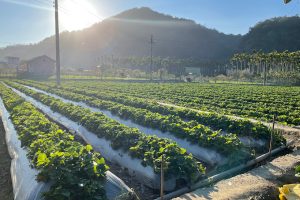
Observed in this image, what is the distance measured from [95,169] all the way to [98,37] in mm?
158507

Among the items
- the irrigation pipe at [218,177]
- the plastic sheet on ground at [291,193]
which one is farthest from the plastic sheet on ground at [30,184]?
the plastic sheet on ground at [291,193]

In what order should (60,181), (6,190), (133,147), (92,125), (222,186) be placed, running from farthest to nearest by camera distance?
(92,125) < (133,147) < (6,190) < (222,186) < (60,181)

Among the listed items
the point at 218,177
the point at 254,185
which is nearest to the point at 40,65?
the point at 218,177

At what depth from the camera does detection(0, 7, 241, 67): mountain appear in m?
143

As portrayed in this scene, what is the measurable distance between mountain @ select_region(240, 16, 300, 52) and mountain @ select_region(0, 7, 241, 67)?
17698mm

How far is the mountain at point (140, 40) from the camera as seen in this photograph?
143 meters

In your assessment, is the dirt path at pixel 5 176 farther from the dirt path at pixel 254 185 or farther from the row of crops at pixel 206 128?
the row of crops at pixel 206 128

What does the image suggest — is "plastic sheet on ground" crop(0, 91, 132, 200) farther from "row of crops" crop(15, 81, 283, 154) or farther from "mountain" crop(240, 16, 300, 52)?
"mountain" crop(240, 16, 300, 52)

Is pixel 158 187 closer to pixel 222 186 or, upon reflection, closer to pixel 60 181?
pixel 222 186

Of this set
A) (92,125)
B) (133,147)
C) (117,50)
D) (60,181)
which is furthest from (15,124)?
(117,50)

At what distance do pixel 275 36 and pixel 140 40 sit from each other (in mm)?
66813

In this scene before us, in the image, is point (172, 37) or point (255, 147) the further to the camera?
point (172, 37)

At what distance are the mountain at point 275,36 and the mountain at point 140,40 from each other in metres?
17.7

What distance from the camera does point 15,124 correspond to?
10109 millimetres
